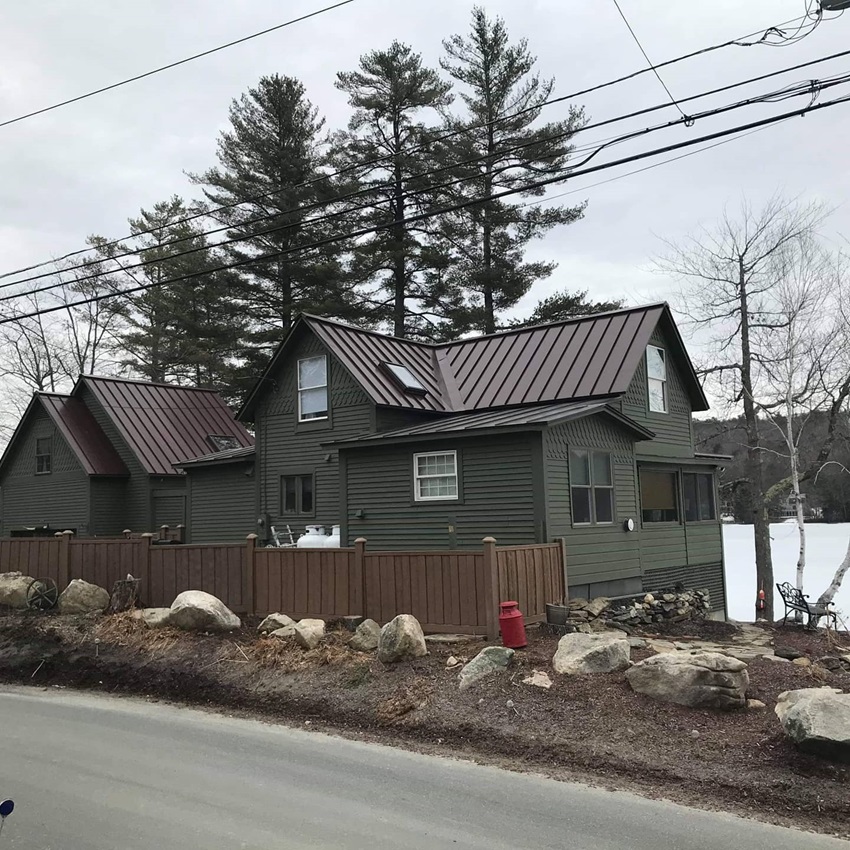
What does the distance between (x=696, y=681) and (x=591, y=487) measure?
726 cm

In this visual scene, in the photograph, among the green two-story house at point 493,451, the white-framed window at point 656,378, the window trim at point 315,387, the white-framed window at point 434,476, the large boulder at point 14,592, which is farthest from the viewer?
the window trim at point 315,387

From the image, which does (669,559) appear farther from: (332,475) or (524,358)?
(332,475)

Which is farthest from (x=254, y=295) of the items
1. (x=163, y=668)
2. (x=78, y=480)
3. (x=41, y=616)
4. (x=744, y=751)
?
(x=744, y=751)

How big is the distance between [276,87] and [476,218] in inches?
428

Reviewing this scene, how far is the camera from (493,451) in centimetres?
1451

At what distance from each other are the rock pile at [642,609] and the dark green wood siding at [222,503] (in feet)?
32.3

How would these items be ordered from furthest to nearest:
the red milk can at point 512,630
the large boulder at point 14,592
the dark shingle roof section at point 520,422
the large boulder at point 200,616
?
the large boulder at point 14,592, the dark shingle roof section at point 520,422, the large boulder at point 200,616, the red milk can at point 512,630

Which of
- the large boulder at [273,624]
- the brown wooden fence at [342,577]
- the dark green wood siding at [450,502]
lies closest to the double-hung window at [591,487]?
the dark green wood siding at [450,502]

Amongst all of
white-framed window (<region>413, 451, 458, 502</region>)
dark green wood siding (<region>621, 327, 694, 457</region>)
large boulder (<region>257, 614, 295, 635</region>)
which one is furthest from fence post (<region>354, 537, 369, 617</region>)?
dark green wood siding (<region>621, 327, 694, 457</region>)

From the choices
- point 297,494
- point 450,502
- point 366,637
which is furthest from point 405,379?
point 366,637

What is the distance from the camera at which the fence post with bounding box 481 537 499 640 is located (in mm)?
11070

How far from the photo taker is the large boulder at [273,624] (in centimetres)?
1188

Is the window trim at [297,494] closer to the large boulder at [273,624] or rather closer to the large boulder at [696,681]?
the large boulder at [273,624]

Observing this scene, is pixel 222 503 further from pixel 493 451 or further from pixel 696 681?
pixel 696 681
